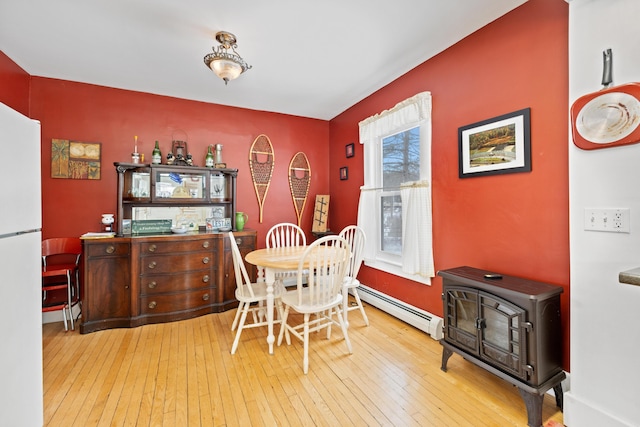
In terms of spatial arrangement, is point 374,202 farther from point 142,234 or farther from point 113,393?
point 113,393

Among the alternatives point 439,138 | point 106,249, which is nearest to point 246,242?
point 106,249

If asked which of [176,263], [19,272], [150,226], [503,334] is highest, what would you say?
[150,226]

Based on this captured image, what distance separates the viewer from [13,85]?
8.69 ft

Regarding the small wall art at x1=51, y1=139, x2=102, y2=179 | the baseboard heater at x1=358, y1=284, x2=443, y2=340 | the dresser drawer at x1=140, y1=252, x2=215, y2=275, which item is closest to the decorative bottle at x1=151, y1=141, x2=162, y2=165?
the small wall art at x1=51, y1=139, x2=102, y2=179

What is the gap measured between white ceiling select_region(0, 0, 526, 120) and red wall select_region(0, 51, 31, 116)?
8 centimetres

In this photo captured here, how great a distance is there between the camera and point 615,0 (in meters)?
Answer: 1.40

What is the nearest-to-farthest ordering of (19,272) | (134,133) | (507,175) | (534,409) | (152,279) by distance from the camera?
1. (19,272)
2. (534,409)
3. (507,175)
4. (152,279)
5. (134,133)

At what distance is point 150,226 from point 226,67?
2031 millimetres

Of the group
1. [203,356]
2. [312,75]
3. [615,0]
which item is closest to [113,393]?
[203,356]

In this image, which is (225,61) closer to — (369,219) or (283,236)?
(283,236)

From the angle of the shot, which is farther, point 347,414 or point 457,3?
point 457,3

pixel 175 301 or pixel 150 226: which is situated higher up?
pixel 150 226

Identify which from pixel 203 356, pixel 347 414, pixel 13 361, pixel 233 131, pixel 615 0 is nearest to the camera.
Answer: pixel 13 361

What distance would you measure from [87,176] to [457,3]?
12.8 feet
